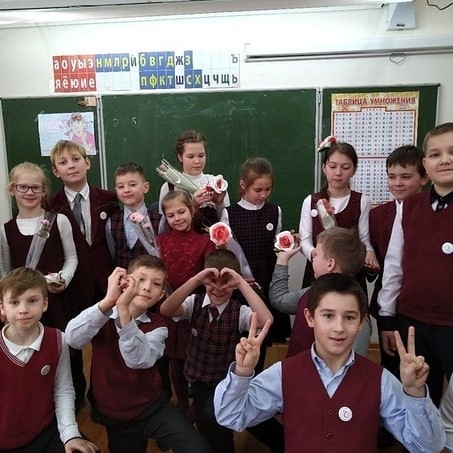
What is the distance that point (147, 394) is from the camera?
1.86 m

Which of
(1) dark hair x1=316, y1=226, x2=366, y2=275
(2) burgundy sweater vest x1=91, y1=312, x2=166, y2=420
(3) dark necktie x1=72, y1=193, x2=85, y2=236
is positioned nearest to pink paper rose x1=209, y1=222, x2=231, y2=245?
(1) dark hair x1=316, y1=226, x2=366, y2=275

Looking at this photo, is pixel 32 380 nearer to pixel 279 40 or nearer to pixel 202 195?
pixel 202 195

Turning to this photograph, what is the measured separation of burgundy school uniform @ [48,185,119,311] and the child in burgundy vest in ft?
2.25

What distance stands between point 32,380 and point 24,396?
6 centimetres

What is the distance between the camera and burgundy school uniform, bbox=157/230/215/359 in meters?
2.30

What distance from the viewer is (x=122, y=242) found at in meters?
2.49

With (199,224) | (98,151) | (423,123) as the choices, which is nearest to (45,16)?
(98,151)

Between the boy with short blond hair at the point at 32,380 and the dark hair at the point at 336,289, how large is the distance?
3.27 ft

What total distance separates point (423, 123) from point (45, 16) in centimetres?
275

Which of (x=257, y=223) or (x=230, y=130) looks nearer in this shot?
(x=257, y=223)

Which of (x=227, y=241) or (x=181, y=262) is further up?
(x=227, y=241)

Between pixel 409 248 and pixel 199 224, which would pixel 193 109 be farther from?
pixel 409 248

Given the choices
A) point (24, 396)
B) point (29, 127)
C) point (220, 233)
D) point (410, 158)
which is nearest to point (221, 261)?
point (220, 233)

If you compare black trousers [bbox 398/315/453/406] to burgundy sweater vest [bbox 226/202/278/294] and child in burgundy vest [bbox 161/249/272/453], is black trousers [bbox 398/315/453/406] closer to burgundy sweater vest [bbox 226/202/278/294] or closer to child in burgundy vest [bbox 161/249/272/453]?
child in burgundy vest [bbox 161/249/272/453]
